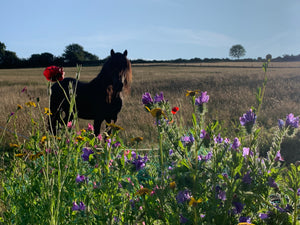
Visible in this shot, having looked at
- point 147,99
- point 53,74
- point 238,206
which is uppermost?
point 53,74

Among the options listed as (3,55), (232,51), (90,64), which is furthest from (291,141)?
(232,51)

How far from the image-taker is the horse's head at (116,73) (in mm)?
5527

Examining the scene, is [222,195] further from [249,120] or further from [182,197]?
[249,120]

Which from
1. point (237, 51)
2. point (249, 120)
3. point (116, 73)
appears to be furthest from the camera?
point (237, 51)

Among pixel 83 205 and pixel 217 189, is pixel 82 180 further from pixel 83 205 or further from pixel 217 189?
pixel 217 189

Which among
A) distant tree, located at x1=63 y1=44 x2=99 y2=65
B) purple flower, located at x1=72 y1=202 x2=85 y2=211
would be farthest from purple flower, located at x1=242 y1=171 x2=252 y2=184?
distant tree, located at x1=63 y1=44 x2=99 y2=65

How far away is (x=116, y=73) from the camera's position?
5.55 metres

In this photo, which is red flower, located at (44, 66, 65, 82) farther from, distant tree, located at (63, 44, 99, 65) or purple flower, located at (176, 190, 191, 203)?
distant tree, located at (63, 44, 99, 65)

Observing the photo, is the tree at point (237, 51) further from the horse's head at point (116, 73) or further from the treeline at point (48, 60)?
the horse's head at point (116, 73)

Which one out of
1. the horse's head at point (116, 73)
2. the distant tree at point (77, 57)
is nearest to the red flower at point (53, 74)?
the horse's head at point (116, 73)

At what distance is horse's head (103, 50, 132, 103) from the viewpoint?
18.1 ft

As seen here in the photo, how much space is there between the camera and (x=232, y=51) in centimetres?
10119

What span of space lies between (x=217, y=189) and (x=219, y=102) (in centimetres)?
1113

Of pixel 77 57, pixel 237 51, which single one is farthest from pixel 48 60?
pixel 237 51
